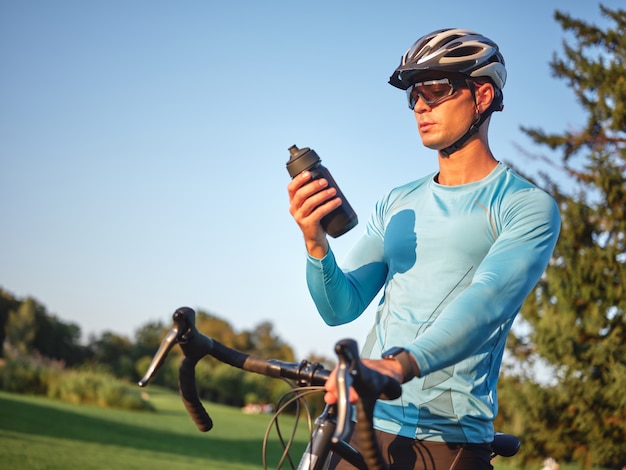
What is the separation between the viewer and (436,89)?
2.33 meters

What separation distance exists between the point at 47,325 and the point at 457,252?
52.4 m

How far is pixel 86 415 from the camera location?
15555 mm

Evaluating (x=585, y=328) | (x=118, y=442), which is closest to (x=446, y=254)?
(x=118, y=442)

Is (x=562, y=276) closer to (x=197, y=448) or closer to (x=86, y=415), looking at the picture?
(x=197, y=448)

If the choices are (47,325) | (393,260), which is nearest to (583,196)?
(393,260)

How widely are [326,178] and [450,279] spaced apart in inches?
20.3

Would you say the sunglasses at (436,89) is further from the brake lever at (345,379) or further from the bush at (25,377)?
the bush at (25,377)

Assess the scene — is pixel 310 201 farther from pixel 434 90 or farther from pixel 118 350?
pixel 118 350

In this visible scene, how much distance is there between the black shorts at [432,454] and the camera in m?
2.09

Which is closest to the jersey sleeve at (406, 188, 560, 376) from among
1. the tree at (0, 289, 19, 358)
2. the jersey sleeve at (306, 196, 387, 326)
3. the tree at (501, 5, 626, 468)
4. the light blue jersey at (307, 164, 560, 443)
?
the light blue jersey at (307, 164, 560, 443)

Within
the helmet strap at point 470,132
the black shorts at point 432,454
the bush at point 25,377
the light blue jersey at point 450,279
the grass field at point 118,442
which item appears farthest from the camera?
the bush at point 25,377

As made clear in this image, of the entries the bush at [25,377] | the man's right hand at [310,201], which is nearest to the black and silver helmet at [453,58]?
the man's right hand at [310,201]

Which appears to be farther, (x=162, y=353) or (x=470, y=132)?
(x=470, y=132)

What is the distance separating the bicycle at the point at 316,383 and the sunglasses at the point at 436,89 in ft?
3.21
